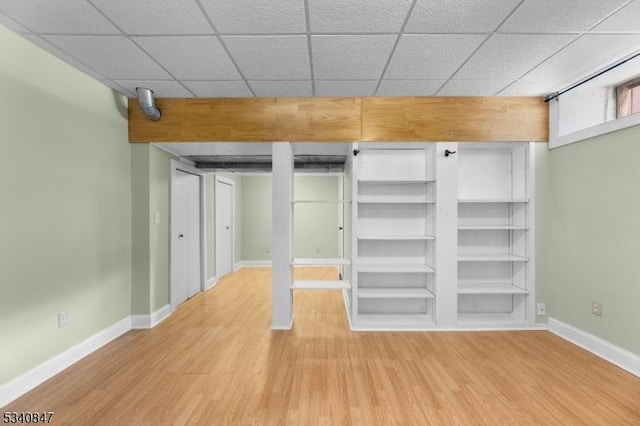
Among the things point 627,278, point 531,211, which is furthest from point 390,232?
point 627,278

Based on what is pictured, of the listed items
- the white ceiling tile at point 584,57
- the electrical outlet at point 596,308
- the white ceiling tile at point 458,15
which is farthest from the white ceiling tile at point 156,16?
the electrical outlet at point 596,308

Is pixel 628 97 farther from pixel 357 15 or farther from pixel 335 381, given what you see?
Result: pixel 335 381

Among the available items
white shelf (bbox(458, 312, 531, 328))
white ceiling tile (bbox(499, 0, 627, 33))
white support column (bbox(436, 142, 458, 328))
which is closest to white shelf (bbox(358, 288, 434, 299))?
white support column (bbox(436, 142, 458, 328))

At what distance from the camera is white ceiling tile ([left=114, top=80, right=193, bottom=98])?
2.85 m

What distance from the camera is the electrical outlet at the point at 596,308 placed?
8.75 ft

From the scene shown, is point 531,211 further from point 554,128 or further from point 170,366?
point 170,366

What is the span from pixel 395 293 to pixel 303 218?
4019 mm

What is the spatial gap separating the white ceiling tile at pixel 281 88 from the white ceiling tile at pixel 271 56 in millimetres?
104

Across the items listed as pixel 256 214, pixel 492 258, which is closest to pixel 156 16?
pixel 492 258

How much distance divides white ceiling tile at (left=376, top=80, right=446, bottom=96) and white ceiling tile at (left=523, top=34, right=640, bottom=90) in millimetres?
818

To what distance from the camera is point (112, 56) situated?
238cm

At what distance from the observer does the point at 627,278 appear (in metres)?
2.45

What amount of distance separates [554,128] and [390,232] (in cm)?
209

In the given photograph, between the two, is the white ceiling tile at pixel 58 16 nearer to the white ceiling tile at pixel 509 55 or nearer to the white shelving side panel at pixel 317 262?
the white shelving side panel at pixel 317 262
